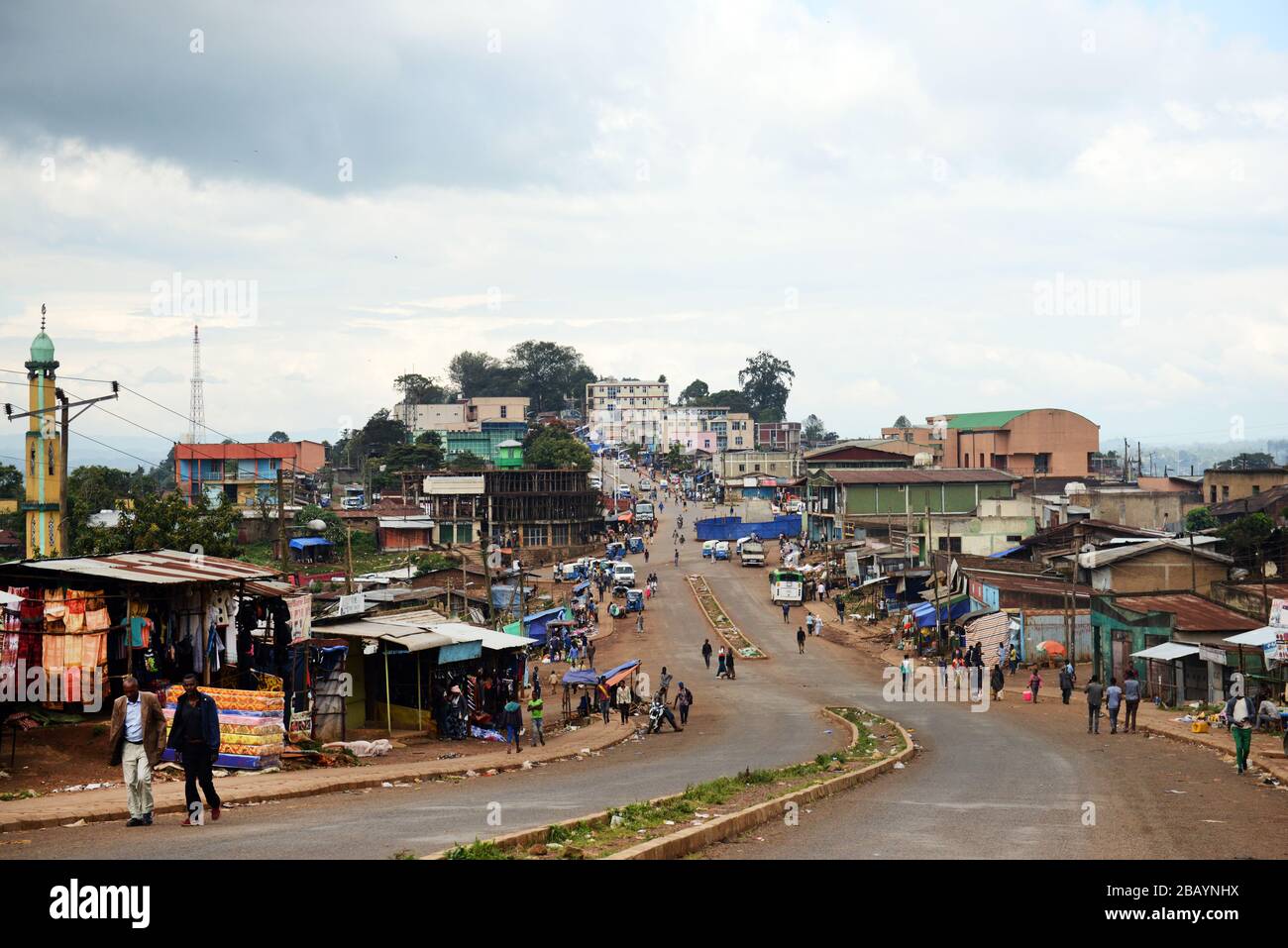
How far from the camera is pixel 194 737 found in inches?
490

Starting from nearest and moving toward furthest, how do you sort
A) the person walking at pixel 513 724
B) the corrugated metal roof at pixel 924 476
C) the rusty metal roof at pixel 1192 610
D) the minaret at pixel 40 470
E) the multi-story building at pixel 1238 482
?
1. the person walking at pixel 513 724
2. the rusty metal roof at pixel 1192 610
3. the minaret at pixel 40 470
4. the multi-story building at pixel 1238 482
5. the corrugated metal roof at pixel 924 476

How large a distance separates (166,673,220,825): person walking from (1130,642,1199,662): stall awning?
27654mm

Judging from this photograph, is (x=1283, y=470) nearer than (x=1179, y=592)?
No

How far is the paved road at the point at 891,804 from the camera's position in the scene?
39.4 ft

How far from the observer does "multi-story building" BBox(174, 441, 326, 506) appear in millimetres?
103438

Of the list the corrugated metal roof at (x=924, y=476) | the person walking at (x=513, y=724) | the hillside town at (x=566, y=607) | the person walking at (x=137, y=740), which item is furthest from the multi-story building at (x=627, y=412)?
the person walking at (x=137, y=740)

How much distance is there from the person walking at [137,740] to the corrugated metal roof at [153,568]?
20.8ft

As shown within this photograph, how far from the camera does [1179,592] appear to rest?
41.0 meters

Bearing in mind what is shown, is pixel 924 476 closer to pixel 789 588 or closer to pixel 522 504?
pixel 789 588

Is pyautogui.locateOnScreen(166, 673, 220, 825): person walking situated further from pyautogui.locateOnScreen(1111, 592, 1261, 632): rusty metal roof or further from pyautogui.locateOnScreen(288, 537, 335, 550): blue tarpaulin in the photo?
pyautogui.locateOnScreen(288, 537, 335, 550): blue tarpaulin

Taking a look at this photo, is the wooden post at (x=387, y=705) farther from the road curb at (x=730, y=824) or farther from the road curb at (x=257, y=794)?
the road curb at (x=730, y=824)
